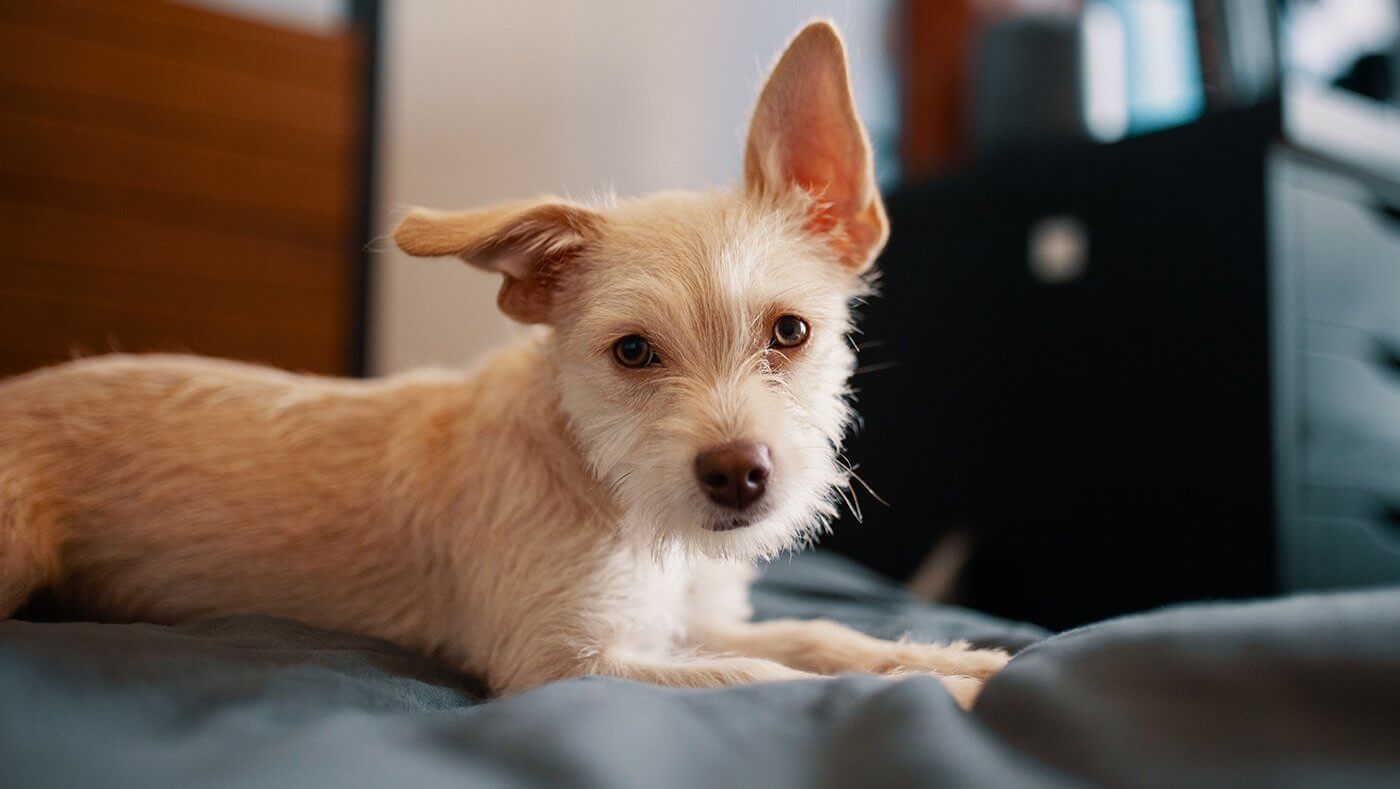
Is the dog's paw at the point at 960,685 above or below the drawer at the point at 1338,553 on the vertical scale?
above

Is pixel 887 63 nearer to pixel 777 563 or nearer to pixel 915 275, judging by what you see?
pixel 915 275

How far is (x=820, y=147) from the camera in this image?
59.3 inches

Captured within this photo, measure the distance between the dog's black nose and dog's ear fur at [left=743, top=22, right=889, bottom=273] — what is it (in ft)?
1.66

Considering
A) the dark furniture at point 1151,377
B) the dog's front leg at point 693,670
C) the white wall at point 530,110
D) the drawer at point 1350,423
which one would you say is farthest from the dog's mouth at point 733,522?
the white wall at point 530,110

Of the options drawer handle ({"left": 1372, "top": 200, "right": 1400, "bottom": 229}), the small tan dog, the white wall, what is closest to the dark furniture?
drawer handle ({"left": 1372, "top": 200, "right": 1400, "bottom": 229})

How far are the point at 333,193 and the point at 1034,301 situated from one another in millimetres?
2441

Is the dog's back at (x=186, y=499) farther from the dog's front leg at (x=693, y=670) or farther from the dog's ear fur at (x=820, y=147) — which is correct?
the dog's ear fur at (x=820, y=147)

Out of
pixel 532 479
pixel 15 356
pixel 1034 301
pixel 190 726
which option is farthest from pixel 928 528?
pixel 15 356

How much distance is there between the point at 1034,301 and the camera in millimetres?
2996

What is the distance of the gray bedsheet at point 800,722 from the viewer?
727mm

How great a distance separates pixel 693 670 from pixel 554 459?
0.39 meters

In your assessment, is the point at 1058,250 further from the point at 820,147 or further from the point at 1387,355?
the point at 820,147

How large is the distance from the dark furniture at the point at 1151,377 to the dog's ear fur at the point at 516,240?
1.89m

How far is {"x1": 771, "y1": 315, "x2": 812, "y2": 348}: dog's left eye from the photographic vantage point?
138 centimetres
